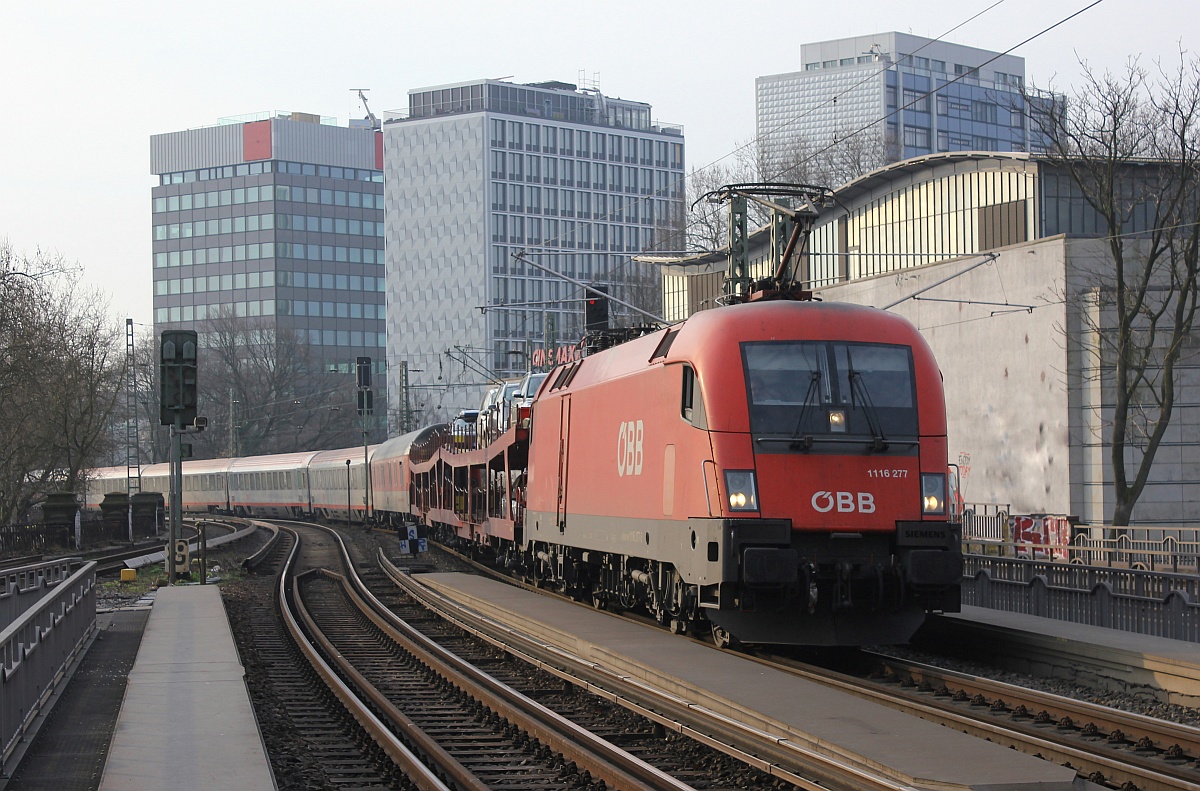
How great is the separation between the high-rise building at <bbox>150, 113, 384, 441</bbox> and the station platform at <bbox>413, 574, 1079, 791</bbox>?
5523 inches

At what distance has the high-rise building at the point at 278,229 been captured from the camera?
155250 mm

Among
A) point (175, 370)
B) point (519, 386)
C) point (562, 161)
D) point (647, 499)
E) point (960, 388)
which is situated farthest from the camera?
point (562, 161)

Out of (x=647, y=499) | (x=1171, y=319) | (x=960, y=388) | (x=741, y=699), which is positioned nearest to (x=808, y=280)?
(x=960, y=388)

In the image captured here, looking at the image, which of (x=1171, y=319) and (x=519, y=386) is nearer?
(x=519, y=386)

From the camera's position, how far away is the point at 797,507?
45.6ft

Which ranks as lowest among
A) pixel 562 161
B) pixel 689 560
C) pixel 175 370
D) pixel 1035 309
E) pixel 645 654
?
pixel 645 654

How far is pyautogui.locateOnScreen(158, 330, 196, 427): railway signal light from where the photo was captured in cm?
2341

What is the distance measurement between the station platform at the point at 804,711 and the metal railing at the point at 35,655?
5.26 m

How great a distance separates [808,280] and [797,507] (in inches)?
1746

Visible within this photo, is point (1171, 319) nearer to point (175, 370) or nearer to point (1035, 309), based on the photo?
point (1035, 309)

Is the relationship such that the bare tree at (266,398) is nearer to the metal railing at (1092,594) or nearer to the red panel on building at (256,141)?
the red panel on building at (256,141)

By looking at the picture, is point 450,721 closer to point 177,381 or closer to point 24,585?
point 24,585

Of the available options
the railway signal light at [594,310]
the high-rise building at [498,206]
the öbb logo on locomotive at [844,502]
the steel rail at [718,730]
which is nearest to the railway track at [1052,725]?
the steel rail at [718,730]

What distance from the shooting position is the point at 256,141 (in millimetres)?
157000
